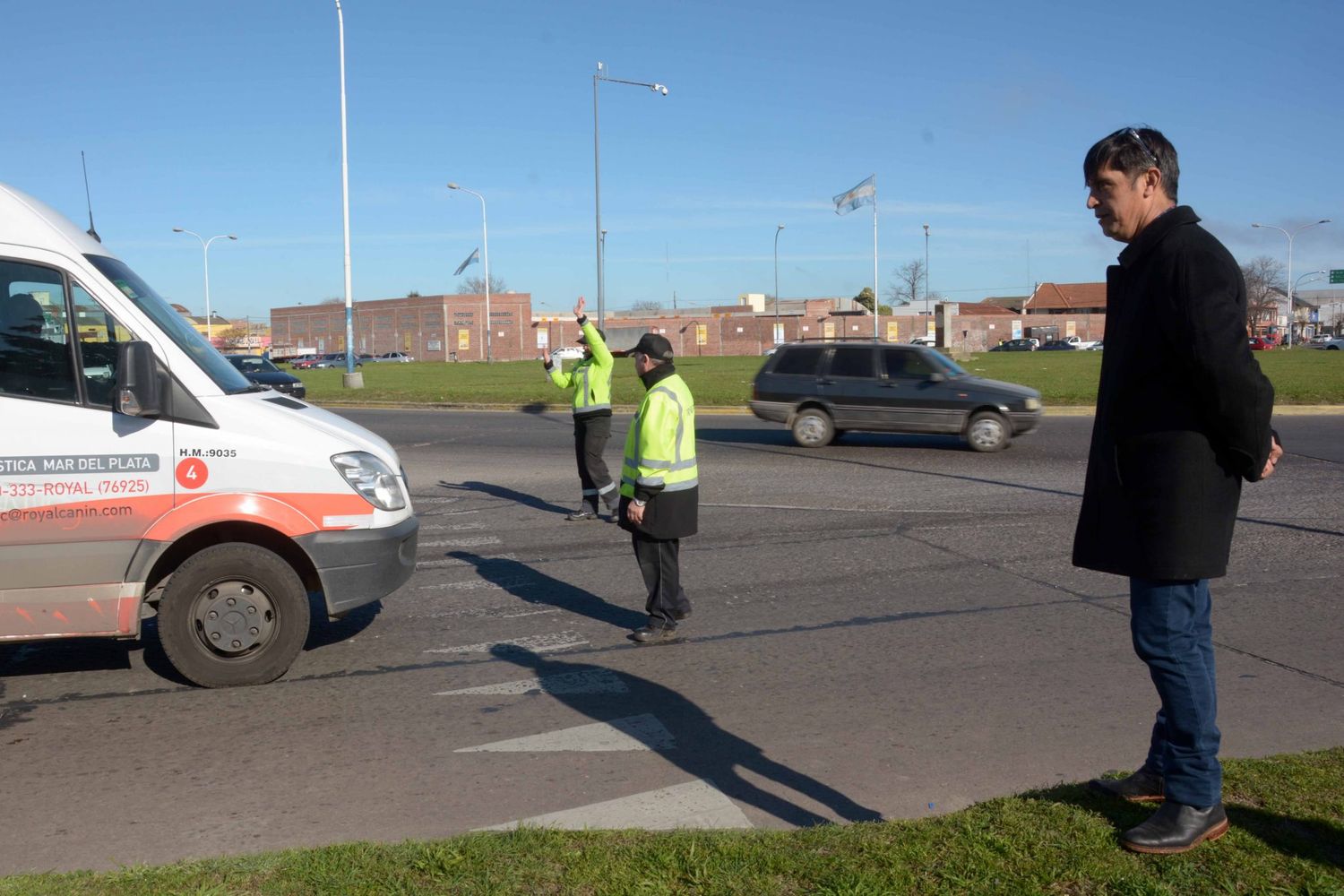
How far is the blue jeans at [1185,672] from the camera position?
3500mm

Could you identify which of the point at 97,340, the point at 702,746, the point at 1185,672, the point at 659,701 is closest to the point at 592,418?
the point at 659,701

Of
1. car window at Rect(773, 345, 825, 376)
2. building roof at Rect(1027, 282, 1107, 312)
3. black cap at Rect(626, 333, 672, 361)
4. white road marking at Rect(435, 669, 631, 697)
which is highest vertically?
building roof at Rect(1027, 282, 1107, 312)

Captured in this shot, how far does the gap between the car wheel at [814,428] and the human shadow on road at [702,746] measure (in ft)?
40.4

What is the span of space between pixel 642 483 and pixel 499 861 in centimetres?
344

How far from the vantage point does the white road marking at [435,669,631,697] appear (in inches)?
239

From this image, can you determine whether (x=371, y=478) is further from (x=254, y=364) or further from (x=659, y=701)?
(x=254, y=364)

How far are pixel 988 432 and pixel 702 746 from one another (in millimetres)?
13516

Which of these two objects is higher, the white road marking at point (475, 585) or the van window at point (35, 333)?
the van window at point (35, 333)

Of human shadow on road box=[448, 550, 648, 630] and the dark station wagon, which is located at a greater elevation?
the dark station wagon

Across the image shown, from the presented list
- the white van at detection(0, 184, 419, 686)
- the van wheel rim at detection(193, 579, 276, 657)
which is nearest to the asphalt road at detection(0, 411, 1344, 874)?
the van wheel rim at detection(193, 579, 276, 657)

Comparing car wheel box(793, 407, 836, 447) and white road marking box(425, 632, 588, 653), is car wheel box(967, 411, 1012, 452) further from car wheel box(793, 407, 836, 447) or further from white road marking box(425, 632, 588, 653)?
white road marking box(425, 632, 588, 653)

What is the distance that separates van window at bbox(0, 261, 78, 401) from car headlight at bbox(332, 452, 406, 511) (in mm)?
1334

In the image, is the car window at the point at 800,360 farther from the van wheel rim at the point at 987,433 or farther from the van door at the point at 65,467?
the van door at the point at 65,467

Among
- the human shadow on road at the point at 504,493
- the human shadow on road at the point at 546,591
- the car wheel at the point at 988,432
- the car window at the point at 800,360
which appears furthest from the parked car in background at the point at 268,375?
the human shadow on road at the point at 546,591
